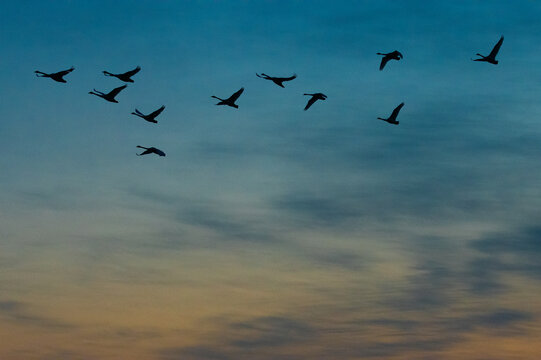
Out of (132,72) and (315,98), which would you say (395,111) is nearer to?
(315,98)

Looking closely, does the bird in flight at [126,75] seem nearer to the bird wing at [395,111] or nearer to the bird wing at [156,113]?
the bird wing at [156,113]

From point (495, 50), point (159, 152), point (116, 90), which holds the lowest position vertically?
point (159, 152)

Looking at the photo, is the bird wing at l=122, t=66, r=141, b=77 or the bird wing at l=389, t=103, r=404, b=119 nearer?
the bird wing at l=122, t=66, r=141, b=77

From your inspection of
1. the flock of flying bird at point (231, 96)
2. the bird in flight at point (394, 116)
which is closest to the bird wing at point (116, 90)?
the flock of flying bird at point (231, 96)

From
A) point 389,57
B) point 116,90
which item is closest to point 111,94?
point 116,90

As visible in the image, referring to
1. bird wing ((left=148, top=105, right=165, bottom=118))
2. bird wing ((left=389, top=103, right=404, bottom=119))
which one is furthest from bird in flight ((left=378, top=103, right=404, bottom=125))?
bird wing ((left=148, top=105, right=165, bottom=118))

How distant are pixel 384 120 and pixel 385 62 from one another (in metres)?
11.2

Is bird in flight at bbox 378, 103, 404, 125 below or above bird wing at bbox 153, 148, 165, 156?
above

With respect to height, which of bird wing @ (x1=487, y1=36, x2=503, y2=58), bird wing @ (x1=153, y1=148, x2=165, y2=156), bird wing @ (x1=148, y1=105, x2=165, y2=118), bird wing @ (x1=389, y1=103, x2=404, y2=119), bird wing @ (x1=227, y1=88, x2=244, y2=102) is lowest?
bird wing @ (x1=153, y1=148, x2=165, y2=156)

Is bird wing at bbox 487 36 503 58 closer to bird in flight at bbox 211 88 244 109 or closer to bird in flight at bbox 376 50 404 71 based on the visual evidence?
bird in flight at bbox 376 50 404 71

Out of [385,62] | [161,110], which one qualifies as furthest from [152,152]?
[385,62]

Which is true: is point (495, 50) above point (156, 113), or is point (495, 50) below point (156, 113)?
above

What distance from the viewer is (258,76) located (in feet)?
363

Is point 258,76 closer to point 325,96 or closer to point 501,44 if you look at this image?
point 325,96
